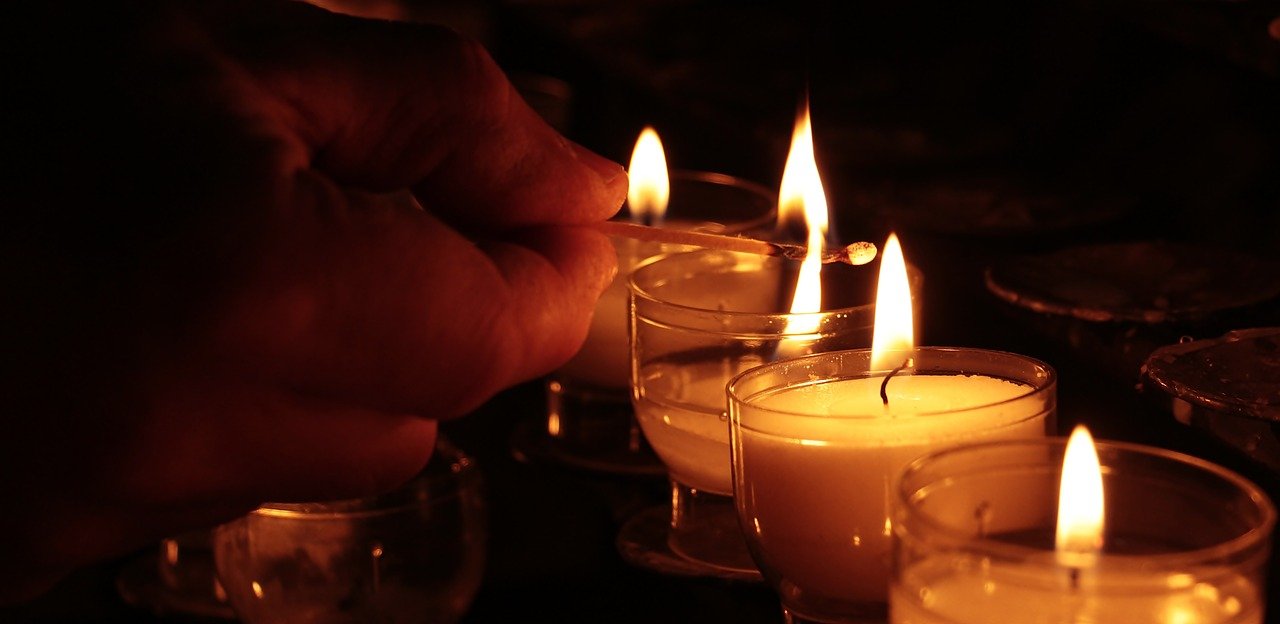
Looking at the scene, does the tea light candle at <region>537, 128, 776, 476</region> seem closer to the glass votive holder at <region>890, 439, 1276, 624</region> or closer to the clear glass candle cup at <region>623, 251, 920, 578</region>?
the clear glass candle cup at <region>623, 251, 920, 578</region>

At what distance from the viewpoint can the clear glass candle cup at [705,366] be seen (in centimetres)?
103

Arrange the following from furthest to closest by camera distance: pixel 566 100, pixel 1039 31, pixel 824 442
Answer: pixel 566 100 → pixel 1039 31 → pixel 824 442

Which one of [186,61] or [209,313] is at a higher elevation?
[186,61]

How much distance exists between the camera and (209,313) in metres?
0.68

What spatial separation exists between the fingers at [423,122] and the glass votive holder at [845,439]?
6.6 inches

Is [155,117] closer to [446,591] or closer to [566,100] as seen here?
[446,591]

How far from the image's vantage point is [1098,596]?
63 centimetres

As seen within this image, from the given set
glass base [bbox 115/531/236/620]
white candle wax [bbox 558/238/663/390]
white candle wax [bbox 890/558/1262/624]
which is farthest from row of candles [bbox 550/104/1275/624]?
glass base [bbox 115/531/236/620]


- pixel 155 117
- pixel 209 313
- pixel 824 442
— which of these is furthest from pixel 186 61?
pixel 824 442

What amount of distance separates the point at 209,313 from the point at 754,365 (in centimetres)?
46

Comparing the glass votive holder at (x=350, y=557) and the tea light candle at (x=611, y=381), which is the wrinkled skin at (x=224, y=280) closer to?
the glass votive holder at (x=350, y=557)

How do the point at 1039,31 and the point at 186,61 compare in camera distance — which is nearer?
the point at 186,61

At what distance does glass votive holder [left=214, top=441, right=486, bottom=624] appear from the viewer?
3.67ft

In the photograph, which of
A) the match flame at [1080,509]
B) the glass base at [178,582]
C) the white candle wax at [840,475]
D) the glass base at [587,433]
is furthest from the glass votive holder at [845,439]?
the glass base at [178,582]
